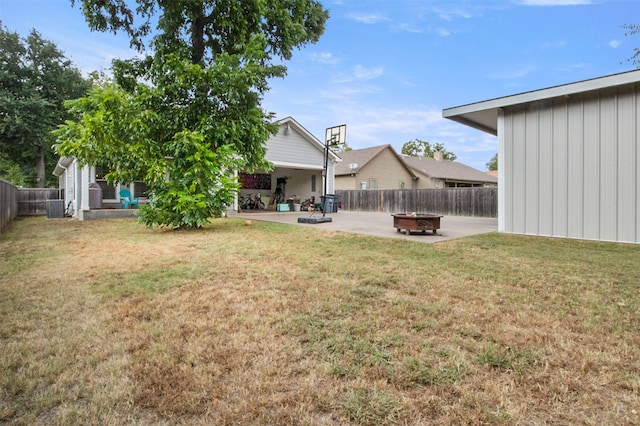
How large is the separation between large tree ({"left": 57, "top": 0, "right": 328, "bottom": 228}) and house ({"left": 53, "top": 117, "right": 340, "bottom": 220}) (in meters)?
2.80

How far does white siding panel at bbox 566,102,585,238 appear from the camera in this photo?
7.00 metres

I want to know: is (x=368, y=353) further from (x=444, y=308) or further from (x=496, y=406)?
(x=444, y=308)

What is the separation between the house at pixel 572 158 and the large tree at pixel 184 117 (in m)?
5.75

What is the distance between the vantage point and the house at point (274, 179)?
12711 mm

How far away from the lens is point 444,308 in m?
2.98

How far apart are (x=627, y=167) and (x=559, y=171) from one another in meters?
1.10

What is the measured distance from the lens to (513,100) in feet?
24.9

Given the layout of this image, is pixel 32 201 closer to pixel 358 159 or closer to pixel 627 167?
pixel 358 159

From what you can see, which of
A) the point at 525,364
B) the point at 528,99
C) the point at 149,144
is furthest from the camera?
the point at 149,144

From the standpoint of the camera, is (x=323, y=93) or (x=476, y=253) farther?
(x=323, y=93)

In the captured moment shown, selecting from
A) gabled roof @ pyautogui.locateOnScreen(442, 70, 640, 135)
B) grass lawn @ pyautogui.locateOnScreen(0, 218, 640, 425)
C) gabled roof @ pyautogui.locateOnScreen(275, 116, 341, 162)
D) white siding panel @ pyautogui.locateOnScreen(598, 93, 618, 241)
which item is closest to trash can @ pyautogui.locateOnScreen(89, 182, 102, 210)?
gabled roof @ pyautogui.locateOnScreen(275, 116, 341, 162)

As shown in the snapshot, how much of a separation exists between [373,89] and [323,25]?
18.1ft

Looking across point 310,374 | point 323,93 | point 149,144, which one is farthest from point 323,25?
point 310,374

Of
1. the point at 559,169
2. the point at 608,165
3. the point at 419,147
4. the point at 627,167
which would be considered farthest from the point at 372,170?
the point at 419,147
